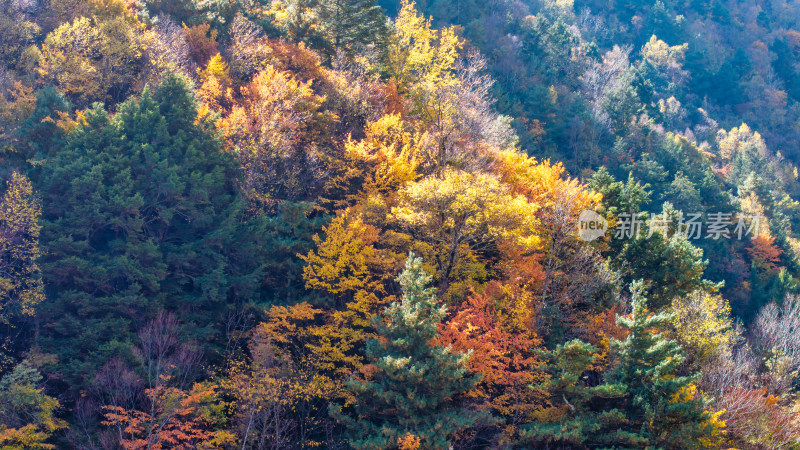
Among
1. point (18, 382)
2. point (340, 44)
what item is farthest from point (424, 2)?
point (18, 382)

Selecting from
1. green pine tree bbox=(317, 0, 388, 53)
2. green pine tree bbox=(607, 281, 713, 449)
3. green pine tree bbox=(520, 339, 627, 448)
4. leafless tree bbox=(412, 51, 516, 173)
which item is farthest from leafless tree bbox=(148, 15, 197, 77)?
green pine tree bbox=(607, 281, 713, 449)

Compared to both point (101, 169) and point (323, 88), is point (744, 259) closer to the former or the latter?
point (323, 88)

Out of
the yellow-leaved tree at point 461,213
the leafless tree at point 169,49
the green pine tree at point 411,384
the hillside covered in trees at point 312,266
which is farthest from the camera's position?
the leafless tree at point 169,49

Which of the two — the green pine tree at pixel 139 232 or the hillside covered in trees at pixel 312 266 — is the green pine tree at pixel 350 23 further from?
the green pine tree at pixel 139 232

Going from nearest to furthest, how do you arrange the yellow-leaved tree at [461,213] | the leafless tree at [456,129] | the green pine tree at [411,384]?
1. the green pine tree at [411,384]
2. the yellow-leaved tree at [461,213]
3. the leafless tree at [456,129]

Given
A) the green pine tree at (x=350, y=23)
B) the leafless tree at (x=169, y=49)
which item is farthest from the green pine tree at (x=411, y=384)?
the green pine tree at (x=350, y=23)

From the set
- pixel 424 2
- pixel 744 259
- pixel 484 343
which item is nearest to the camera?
pixel 484 343
